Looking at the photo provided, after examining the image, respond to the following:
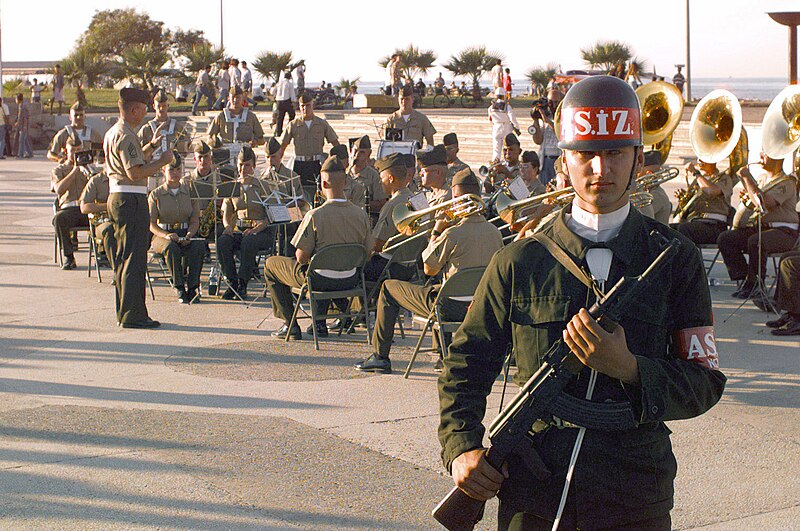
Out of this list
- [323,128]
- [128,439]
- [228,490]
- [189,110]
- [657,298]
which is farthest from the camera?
Answer: [189,110]

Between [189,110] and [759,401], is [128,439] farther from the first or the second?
[189,110]

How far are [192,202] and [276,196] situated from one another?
2.99ft

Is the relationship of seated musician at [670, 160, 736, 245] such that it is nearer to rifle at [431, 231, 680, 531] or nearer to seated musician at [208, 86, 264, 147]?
seated musician at [208, 86, 264, 147]

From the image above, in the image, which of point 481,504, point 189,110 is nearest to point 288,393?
point 481,504

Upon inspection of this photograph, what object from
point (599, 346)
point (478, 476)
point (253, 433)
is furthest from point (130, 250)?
point (599, 346)

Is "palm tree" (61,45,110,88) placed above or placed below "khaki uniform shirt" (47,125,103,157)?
above

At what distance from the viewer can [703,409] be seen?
288 centimetres

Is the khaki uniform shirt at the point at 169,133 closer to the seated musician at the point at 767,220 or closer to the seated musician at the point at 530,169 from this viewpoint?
the seated musician at the point at 530,169

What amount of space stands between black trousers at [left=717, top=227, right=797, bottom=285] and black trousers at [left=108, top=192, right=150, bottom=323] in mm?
5614

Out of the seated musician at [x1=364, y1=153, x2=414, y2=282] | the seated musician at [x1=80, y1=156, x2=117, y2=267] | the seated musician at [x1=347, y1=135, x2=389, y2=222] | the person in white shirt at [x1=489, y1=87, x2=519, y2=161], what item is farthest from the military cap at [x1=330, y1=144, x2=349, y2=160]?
the person in white shirt at [x1=489, y1=87, x2=519, y2=161]

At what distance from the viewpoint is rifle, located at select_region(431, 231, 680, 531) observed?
276 cm

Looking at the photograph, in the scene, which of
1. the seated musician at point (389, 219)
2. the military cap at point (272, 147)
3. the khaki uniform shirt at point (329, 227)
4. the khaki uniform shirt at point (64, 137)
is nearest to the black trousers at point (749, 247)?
the seated musician at point (389, 219)

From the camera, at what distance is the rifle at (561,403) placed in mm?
2756

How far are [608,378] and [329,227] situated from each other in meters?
6.49
